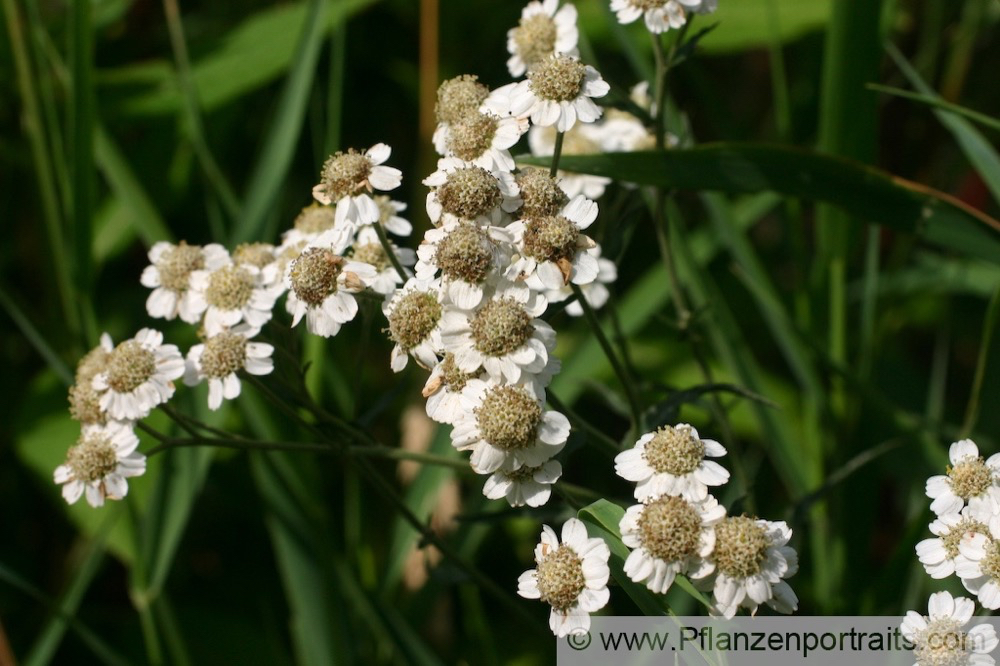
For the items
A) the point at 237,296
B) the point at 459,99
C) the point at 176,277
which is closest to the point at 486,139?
the point at 459,99

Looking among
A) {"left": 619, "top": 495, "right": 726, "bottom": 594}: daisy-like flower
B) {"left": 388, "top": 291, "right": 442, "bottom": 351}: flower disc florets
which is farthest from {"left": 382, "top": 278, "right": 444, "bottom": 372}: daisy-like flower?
{"left": 619, "top": 495, "right": 726, "bottom": 594}: daisy-like flower

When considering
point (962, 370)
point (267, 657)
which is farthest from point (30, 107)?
point (962, 370)

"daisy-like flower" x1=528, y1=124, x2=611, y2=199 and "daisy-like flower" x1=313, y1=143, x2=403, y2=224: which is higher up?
"daisy-like flower" x1=528, y1=124, x2=611, y2=199

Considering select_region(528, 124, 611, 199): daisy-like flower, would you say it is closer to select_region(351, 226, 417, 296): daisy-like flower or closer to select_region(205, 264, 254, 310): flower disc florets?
select_region(351, 226, 417, 296): daisy-like flower

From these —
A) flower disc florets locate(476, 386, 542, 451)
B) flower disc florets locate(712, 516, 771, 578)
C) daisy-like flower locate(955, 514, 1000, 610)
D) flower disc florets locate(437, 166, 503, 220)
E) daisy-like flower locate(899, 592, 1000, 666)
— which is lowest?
daisy-like flower locate(899, 592, 1000, 666)

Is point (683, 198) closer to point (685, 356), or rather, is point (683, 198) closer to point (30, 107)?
point (685, 356)

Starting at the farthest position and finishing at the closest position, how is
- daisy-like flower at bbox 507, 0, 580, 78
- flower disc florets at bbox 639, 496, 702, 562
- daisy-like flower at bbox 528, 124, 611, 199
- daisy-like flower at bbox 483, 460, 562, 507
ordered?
daisy-like flower at bbox 528, 124, 611, 199 < daisy-like flower at bbox 507, 0, 580, 78 < daisy-like flower at bbox 483, 460, 562, 507 < flower disc florets at bbox 639, 496, 702, 562
